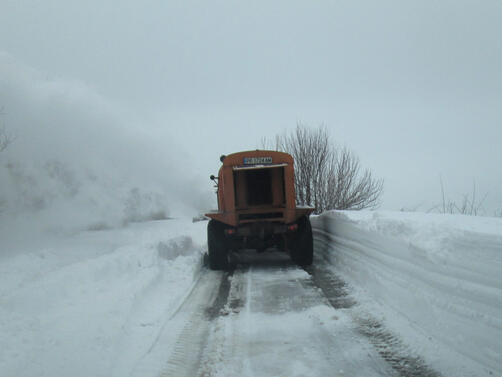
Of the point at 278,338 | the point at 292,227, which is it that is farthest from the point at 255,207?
the point at 278,338

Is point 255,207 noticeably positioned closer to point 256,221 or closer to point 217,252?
point 256,221

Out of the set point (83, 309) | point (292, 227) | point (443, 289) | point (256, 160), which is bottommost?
point (83, 309)

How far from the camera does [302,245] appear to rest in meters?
8.78

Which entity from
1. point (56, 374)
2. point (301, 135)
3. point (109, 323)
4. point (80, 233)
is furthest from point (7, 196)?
point (301, 135)

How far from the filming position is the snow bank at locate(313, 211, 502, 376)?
3.06 meters

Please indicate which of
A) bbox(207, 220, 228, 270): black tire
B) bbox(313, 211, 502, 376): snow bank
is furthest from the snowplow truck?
bbox(313, 211, 502, 376): snow bank

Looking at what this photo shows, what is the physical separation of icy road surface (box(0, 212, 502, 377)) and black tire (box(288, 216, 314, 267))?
1.71 m

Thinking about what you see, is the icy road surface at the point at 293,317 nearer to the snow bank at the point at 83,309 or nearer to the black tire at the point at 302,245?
the snow bank at the point at 83,309

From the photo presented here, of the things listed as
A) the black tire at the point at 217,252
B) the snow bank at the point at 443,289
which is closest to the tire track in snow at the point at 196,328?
the black tire at the point at 217,252

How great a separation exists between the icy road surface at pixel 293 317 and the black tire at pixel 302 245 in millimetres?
1714

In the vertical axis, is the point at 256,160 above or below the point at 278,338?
above

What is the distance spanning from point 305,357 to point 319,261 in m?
6.10

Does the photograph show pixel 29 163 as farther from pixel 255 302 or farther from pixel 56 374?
pixel 56 374

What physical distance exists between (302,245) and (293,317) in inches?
159
